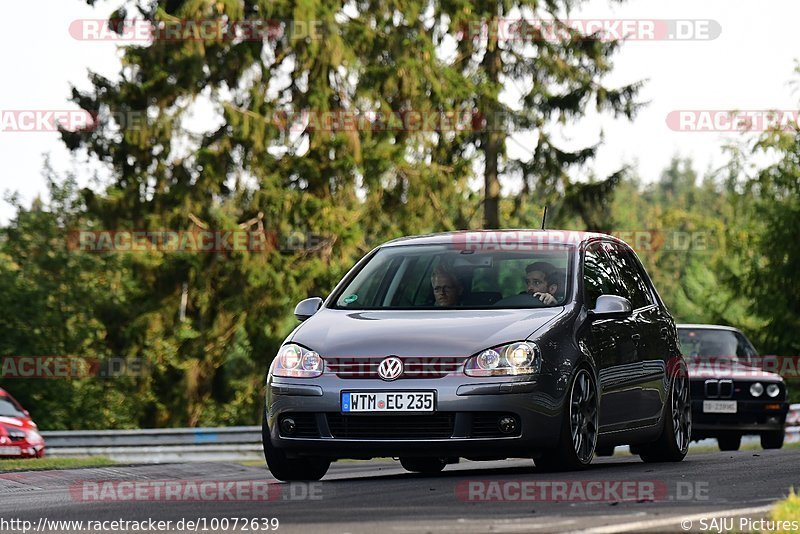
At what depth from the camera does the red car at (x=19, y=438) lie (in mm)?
26344

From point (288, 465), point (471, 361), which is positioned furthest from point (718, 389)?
point (471, 361)

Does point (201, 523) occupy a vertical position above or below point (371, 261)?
below

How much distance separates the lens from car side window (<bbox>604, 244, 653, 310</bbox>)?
40.9 feet

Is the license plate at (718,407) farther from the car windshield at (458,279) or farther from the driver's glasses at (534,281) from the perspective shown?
the driver's glasses at (534,281)

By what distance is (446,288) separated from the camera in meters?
11.4

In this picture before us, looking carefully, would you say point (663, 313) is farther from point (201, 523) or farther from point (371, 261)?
point (201, 523)

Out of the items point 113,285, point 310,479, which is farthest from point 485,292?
point 113,285

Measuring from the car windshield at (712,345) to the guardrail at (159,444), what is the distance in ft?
29.2

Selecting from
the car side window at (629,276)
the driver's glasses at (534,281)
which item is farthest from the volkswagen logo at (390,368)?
the car side window at (629,276)

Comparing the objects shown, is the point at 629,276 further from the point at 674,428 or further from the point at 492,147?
the point at 492,147

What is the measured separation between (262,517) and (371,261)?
384 cm

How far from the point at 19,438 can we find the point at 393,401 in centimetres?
1791

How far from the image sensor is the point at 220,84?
36.6 m

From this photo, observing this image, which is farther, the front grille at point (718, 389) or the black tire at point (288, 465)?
the front grille at point (718, 389)
